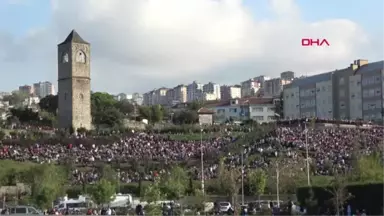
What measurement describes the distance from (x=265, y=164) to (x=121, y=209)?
1998 cm

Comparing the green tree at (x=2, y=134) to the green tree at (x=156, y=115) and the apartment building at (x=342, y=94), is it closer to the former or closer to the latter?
the green tree at (x=156, y=115)

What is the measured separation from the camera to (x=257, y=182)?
54.5m

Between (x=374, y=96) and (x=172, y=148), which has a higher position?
(x=374, y=96)

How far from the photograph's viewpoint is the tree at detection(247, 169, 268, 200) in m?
54.2

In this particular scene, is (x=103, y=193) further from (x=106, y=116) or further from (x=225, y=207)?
(x=106, y=116)

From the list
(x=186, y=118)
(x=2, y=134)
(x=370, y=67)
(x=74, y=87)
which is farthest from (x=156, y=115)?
(x=2, y=134)

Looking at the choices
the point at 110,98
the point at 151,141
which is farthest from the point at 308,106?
the point at 151,141

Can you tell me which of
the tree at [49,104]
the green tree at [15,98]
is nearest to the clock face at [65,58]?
the tree at [49,104]

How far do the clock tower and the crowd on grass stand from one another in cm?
1448

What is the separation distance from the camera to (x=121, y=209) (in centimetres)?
4991

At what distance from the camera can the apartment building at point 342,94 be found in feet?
368

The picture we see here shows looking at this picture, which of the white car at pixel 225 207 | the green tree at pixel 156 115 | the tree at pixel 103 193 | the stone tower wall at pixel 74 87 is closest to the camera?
the white car at pixel 225 207

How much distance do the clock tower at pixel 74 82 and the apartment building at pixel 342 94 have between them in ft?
128

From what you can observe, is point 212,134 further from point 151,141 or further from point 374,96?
point 374,96
